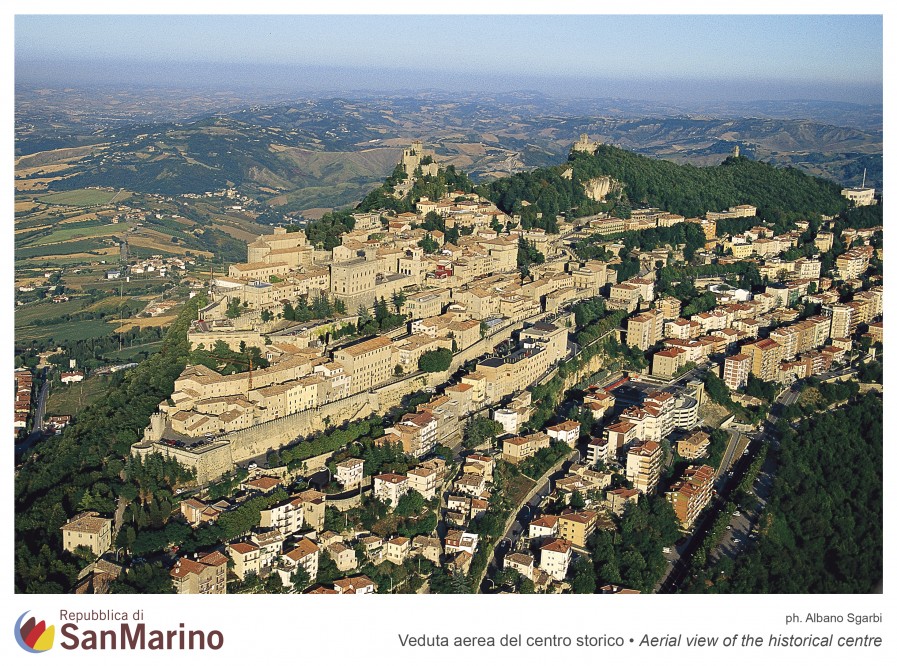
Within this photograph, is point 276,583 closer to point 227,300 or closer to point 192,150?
point 227,300

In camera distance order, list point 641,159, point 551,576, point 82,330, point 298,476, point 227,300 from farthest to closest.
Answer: point 641,159 → point 82,330 → point 227,300 → point 298,476 → point 551,576

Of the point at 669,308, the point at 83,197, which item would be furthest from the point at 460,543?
the point at 83,197

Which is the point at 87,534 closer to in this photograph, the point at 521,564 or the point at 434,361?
the point at 521,564

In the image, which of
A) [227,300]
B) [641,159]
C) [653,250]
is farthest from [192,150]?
[227,300]

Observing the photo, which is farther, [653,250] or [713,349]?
[653,250]

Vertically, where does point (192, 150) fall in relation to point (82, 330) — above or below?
above

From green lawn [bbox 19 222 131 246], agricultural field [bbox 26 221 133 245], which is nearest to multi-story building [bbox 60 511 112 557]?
green lawn [bbox 19 222 131 246]

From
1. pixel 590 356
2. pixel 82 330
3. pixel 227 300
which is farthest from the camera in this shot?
pixel 82 330

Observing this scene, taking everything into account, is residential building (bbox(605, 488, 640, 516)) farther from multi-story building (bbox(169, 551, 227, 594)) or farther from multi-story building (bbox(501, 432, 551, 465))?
multi-story building (bbox(169, 551, 227, 594))
